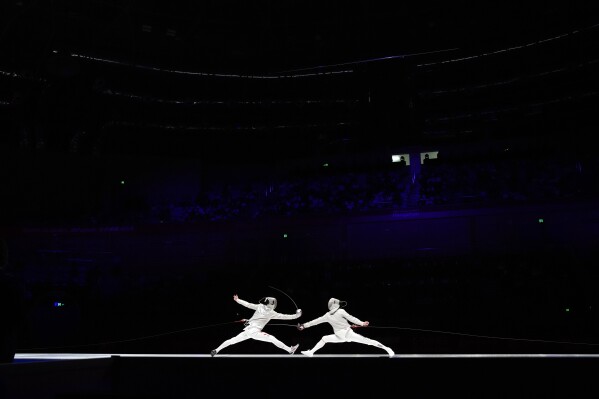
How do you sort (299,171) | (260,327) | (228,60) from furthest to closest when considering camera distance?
A: 1. (299,171)
2. (228,60)
3. (260,327)

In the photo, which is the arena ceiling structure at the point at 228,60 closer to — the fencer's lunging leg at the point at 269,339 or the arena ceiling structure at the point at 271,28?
the arena ceiling structure at the point at 271,28

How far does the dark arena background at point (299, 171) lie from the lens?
9.62m

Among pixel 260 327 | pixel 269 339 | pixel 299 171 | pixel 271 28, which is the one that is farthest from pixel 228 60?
pixel 269 339

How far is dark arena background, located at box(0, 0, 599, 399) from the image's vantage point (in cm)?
962

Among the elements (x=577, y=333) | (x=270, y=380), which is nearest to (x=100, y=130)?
(x=270, y=380)

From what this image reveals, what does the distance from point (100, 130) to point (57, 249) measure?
3530mm

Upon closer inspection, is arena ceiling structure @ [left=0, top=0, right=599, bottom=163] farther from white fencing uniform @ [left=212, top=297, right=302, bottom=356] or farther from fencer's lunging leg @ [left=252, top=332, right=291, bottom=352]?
fencer's lunging leg @ [left=252, top=332, right=291, bottom=352]

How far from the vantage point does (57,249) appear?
43.6 feet

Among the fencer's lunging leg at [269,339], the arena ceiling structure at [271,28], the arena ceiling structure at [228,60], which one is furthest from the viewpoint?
the arena ceiling structure at [271,28]

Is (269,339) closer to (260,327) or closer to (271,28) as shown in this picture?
(260,327)

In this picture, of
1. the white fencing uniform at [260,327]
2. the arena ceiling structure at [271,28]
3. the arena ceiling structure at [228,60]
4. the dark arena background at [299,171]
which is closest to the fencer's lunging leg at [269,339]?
the white fencing uniform at [260,327]

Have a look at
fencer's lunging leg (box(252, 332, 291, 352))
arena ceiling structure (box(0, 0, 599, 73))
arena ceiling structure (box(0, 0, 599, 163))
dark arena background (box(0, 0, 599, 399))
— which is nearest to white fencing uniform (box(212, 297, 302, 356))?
fencer's lunging leg (box(252, 332, 291, 352))

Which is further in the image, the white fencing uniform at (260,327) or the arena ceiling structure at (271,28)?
the arena ceiling structure at (271,28)

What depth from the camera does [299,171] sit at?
16125mm
